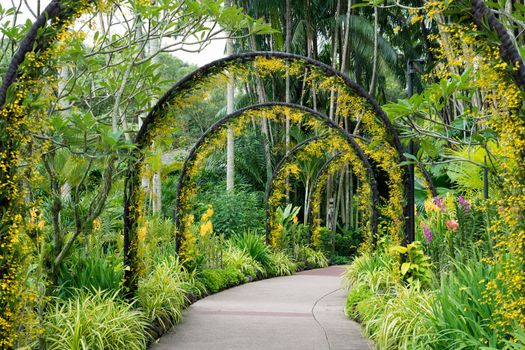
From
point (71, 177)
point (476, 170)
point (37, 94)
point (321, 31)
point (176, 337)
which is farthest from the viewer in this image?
point (321, 31)

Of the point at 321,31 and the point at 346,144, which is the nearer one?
the point at 346,144

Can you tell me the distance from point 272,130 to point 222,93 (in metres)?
11.3

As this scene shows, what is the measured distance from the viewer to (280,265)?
1220 cm

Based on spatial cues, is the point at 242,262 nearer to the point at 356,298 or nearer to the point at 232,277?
the point at 232,277

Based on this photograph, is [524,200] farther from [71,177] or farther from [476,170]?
[476,170]

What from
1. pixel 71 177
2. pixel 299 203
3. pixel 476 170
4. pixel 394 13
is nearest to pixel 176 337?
pixel 71 177

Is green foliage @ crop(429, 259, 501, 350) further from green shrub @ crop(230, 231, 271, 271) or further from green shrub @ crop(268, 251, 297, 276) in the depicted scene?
green shrub @ crop(268, 251, 297, 276)

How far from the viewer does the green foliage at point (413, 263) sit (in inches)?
264

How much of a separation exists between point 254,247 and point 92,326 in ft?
22.3

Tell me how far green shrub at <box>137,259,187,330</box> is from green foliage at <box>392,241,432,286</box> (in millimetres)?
2502

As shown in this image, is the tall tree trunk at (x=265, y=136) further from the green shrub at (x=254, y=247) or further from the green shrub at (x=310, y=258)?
the green shrub at (x=254, y=247)

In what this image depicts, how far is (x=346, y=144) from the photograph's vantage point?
10602 mm

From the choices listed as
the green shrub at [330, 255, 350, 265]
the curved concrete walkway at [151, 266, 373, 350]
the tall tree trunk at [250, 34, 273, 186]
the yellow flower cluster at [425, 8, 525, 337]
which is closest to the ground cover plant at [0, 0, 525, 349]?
the yellow flower cluster at [425, 8, 525, 337]

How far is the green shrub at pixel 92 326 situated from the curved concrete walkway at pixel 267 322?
455 millimetres
